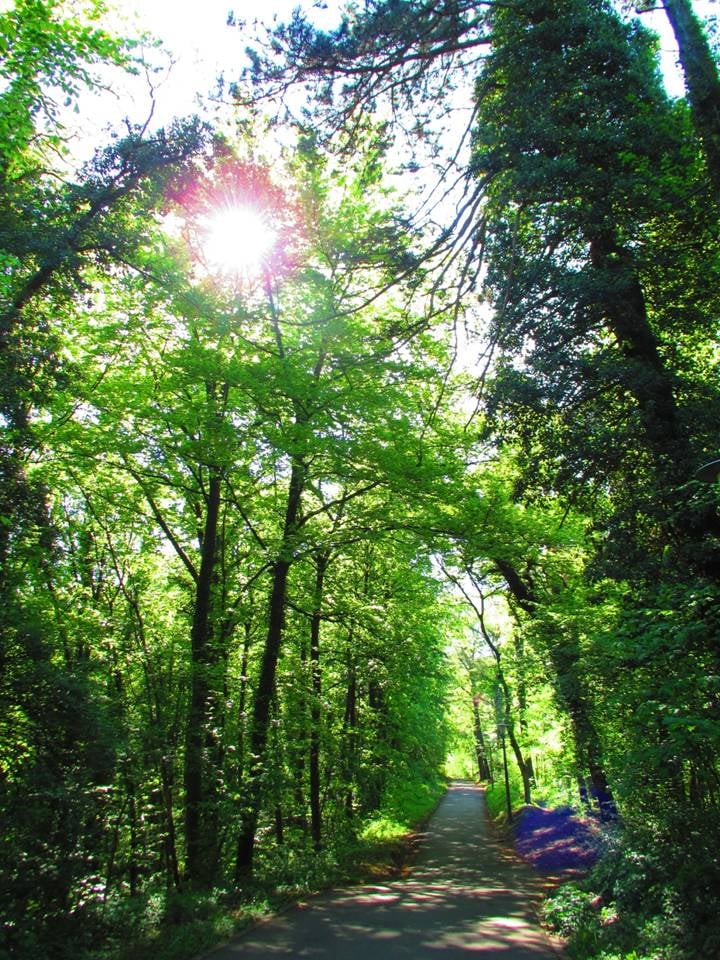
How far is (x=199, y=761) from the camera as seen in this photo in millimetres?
11125

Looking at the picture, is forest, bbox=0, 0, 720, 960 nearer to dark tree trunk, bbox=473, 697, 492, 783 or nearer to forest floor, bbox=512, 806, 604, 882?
forest floor, bbox=512, 806, 604, 882

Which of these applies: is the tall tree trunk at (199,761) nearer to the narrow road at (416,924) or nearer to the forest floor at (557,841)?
the narrow road at (416,924)

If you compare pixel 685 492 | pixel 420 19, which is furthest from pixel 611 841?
pixel 420 19

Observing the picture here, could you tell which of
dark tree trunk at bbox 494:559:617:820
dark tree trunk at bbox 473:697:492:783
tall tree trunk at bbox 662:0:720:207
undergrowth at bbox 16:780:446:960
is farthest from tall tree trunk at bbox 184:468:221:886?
dark tree trunk at bbox 473:697:492:783

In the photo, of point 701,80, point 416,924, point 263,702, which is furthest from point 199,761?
point 701,80

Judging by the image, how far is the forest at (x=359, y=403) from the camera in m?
6.53

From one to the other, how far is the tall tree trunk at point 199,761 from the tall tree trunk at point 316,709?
2.91m

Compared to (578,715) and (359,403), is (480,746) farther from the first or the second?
(359,403)

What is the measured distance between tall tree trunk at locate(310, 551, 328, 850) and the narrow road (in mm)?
3210

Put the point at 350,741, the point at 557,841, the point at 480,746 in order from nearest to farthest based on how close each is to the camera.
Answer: the point at 557,841
the point at 350,741
the point at 480,746

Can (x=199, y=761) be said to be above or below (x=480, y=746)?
above

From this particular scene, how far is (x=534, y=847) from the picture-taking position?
1619 cm

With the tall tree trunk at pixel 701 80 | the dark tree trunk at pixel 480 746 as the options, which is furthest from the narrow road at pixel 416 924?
the dark tree trunk at pixel 480 746

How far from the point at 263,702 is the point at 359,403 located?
23.0 ft
